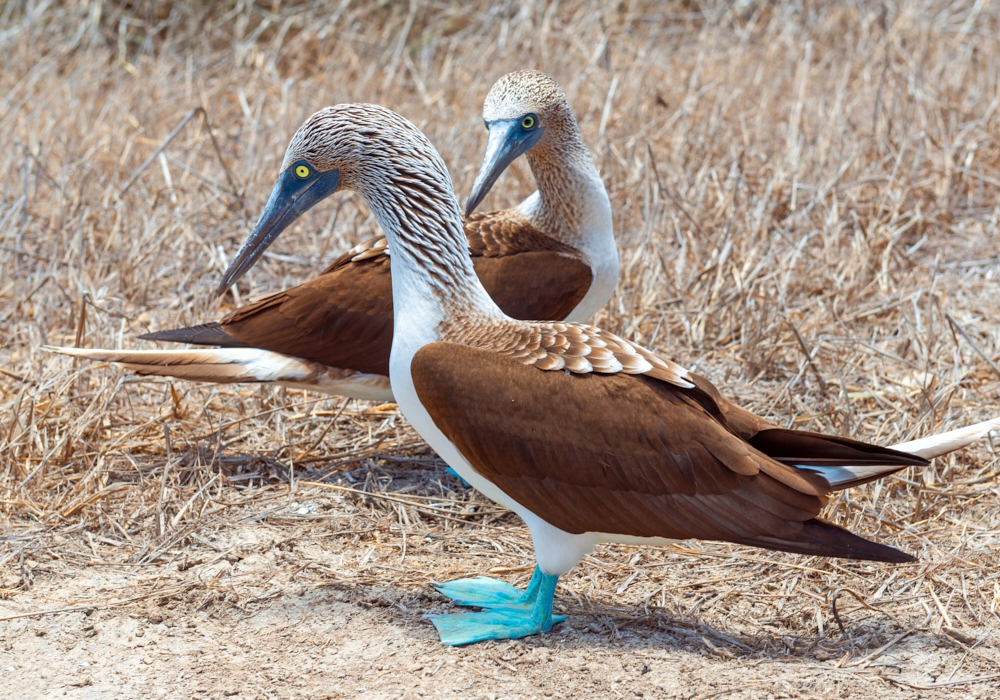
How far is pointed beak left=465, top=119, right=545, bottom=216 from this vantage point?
4.27 metres

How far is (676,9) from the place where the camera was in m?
8.80

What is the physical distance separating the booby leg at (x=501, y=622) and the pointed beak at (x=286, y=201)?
1.29 metres

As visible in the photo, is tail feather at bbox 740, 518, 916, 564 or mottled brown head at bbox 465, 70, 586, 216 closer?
tail feather at bbox 740, 518, 916, 564

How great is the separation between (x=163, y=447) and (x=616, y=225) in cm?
279

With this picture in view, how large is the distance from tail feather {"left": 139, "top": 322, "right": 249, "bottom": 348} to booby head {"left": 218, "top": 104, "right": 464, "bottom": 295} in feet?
2.92

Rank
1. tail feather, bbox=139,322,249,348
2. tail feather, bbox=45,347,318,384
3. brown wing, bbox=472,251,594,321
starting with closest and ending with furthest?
1. tail feather, bbox=45,347,318,384
2. tail feather, bbox=139,322,249,348
3. brown wing, bbox=472,251,594,321

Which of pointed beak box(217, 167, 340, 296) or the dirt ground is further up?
pointed beak box(217, 167, 340, 296)

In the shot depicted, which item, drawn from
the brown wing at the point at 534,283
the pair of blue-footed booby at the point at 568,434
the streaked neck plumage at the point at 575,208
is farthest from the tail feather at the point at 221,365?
the streaked neck plumage at the point at 575,208

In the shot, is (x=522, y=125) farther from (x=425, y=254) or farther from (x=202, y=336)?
(x=202, y=336)

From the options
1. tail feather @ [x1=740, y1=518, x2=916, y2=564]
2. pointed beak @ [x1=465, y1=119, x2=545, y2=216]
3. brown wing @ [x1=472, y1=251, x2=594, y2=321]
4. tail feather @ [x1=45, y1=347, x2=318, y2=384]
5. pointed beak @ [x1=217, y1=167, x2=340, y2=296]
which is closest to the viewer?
tail feather @ [x1=740, y1=518, x2=916, y2=564]

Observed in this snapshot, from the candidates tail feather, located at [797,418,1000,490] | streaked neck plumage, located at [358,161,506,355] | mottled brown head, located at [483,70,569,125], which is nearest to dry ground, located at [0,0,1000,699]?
tail feather, located at [797,418,1000,490]

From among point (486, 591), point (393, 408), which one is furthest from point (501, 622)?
point (393, 408)

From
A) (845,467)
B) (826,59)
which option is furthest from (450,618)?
(826,59)

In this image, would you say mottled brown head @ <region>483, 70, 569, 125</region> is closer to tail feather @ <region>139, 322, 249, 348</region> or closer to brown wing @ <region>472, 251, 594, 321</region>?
brown wing @ <region>472, 251, 594, 321</region>
